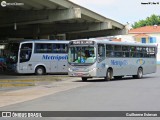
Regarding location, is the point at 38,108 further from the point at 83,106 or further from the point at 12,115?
the point at 12,115

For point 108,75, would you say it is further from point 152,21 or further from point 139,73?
point 152,21

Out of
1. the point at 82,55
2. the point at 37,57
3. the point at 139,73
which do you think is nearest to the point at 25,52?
the point at 37,57

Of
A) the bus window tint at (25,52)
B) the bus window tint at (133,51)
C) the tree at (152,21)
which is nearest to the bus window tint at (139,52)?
the bus window tint at (133,51)

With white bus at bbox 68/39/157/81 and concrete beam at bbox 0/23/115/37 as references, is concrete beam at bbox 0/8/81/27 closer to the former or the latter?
white bus at bbox 68/39/157/81

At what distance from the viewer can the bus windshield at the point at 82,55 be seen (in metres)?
27.9

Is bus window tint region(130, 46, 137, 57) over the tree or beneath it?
beneath

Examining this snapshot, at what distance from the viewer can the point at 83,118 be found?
11.6m

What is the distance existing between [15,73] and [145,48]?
11.0 m

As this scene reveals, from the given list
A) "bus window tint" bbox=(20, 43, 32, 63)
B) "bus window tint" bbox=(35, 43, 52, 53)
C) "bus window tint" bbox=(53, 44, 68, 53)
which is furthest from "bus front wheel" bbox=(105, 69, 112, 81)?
"bus window tint" bbox=(20, 43, 32, 63)

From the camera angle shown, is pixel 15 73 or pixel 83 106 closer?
pixel 83 106

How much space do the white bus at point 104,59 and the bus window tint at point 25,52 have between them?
696cm

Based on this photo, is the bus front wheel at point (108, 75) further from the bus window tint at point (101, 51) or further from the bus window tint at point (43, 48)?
the bus window tint at point (43, 48)

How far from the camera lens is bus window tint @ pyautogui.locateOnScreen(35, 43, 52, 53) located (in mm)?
35634

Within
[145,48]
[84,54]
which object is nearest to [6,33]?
[145,48]
